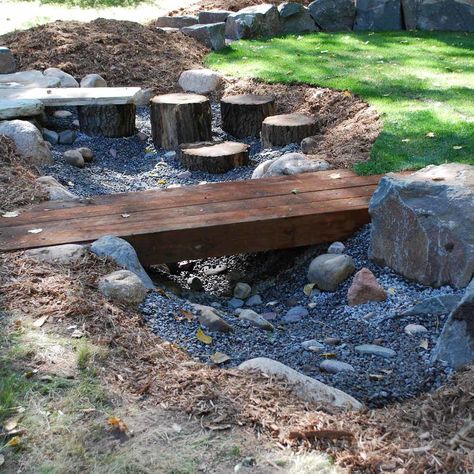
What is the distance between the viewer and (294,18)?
1287 centimetres

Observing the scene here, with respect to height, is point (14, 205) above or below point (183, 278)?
above

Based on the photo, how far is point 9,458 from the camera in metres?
3.36

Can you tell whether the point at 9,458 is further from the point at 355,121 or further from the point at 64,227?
the point at 355,121

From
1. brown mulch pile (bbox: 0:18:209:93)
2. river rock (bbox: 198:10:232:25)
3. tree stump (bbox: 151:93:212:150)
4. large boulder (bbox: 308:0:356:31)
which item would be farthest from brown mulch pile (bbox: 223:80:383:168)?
large boulder (bbox: 308:0:356:31)

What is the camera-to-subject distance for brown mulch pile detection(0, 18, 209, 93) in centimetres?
1013

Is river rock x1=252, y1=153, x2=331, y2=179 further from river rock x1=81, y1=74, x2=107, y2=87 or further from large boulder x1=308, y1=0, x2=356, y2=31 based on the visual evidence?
large boulder x1=308, y1=0, x2=356, y2=31

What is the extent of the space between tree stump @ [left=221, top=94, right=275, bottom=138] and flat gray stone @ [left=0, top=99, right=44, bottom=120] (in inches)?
77.2

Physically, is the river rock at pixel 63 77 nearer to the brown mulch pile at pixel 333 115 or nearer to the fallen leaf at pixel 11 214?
the brown mulch pile at pixel 333 115

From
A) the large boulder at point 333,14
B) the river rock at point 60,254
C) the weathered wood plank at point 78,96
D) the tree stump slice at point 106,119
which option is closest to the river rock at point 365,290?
the river rock at point 60,254

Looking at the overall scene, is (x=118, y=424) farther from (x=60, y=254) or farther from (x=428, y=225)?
(x=428, y=225)

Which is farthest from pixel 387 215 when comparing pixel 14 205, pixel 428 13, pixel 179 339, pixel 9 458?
pixel 428 13

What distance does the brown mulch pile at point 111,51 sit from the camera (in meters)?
10.1

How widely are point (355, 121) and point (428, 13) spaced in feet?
17.7

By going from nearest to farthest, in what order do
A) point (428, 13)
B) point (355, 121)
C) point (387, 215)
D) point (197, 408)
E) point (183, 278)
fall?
point (197, 408)
point (387, 215)
point (183, 278)
point (355, 121)
point (428, 13)
